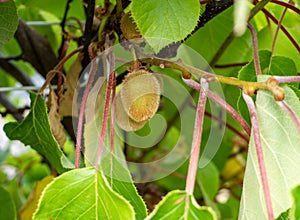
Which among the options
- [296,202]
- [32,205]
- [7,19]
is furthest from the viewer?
[32,205]

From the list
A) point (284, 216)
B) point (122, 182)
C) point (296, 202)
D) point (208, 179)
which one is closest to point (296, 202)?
point (296, 202)

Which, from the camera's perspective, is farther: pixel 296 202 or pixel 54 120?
pixel 54 120

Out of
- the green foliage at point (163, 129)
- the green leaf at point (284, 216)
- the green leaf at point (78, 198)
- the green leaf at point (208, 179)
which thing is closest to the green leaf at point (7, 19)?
the green foliage at point (163, 129)

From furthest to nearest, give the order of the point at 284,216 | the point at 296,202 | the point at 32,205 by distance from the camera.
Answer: the point at 32,205 → the point at 284,216 → the point at 296,202

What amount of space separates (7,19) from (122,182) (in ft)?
0.75

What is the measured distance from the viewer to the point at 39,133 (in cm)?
71

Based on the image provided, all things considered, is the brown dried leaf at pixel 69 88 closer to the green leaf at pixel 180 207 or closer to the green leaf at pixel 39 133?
the green leaf at pixel 39 133

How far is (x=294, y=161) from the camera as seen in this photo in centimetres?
52

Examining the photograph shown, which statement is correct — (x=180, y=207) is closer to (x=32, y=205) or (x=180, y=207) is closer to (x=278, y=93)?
(x=278, y=93)

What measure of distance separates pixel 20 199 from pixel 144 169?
11.1 inches

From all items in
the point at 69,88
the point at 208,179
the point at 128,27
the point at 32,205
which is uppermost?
the point at 128,27

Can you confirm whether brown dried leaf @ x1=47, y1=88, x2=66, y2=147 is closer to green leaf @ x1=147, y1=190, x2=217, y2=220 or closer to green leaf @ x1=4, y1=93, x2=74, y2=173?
green leaf @ x1=4, y1=93, x2=74, y2=173

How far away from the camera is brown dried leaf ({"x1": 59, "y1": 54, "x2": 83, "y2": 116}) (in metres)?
0.82

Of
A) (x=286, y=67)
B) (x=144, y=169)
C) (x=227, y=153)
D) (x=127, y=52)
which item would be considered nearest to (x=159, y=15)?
(x=127, y=52)
